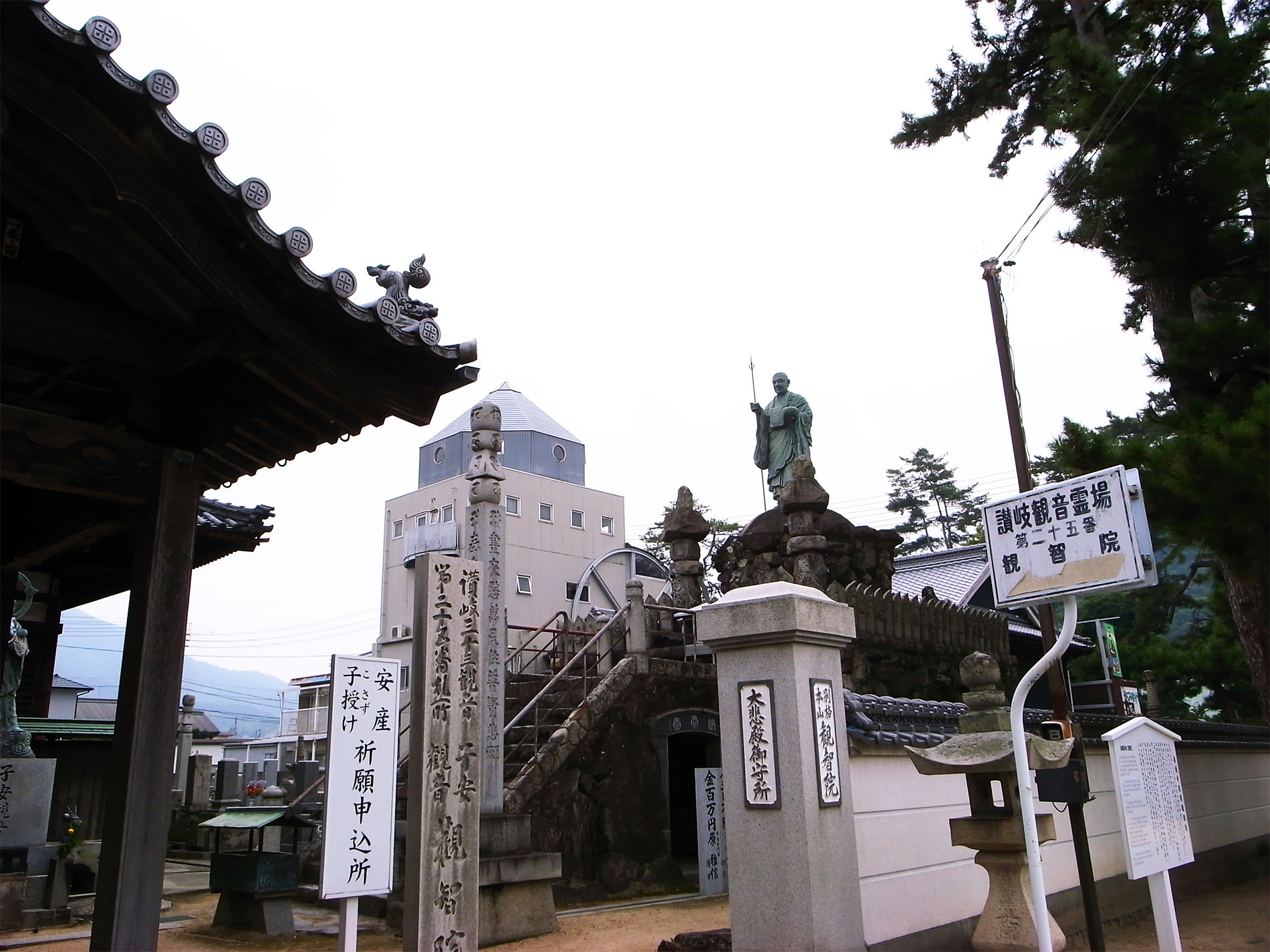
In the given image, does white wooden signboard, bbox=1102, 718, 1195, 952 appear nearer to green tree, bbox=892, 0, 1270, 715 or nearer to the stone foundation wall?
green tree, bbox=892, 0, 1270, 715

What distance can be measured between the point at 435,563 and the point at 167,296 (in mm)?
2385

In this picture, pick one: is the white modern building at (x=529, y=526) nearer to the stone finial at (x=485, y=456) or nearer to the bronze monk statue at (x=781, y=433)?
the bronze monk statue at (x=781, y=433)

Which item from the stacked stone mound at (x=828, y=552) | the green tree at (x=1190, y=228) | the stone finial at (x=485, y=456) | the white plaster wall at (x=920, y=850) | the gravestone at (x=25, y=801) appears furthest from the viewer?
the stacked stone mound at (x=828, y=552)

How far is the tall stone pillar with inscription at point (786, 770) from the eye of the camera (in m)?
6.03

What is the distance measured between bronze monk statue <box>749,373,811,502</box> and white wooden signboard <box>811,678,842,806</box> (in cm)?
1017

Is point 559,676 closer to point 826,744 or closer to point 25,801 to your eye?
point 25,801

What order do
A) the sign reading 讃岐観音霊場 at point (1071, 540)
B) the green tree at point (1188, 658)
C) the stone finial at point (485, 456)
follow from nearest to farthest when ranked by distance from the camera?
the sign reading 讃岐観音霊場 at point (1071, 540) < the stone finial at point (485, 456) < the green tree at point (1188, 658)

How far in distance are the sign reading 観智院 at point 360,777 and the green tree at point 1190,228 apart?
669 centimetres

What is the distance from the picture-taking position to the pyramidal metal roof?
35.6 meters

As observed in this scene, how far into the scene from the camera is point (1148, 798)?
22.3 feet

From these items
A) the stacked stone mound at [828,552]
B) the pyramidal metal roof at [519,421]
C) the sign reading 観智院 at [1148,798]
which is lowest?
the sign reading 観智院 at [1148,798]

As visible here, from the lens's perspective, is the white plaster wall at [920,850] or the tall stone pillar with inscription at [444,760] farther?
the white plaster wall at [920,850]

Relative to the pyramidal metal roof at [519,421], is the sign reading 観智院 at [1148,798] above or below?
below

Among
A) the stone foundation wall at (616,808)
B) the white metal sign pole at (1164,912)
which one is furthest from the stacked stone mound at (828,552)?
the white metal sign pole at (1164,912)
